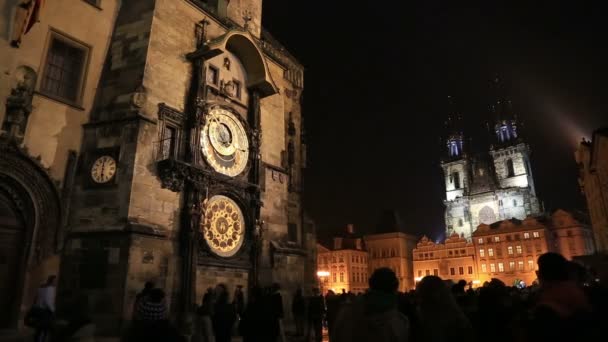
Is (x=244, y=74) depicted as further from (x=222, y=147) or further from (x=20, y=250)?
(x=20, y=250)

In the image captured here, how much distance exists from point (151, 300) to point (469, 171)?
10839 cm

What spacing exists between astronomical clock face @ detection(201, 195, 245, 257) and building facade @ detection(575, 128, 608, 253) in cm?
2323

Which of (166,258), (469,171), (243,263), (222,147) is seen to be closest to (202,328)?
(166,258)

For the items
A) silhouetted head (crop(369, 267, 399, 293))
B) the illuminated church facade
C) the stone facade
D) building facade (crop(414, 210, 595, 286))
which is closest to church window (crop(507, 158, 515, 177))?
the illuminated church facade

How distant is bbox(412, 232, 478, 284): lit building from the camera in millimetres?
78500

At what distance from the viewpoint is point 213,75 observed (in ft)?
57.3

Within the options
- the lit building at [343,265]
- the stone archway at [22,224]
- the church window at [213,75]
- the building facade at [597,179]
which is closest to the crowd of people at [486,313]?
the stone archway at [22,224]

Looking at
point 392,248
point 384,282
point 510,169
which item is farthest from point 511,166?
point 384,282

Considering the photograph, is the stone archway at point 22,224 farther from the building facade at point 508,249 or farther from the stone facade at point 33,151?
the building facade at point 508,249

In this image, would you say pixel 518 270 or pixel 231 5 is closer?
pixel 231 5

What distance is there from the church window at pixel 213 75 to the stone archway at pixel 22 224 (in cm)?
715

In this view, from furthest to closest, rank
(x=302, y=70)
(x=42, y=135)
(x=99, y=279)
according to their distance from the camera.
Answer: (x=302, y=70), (x=42, y=135), (x=99, y=279)

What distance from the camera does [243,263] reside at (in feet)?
53.2

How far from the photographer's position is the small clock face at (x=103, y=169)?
13.1 metres
